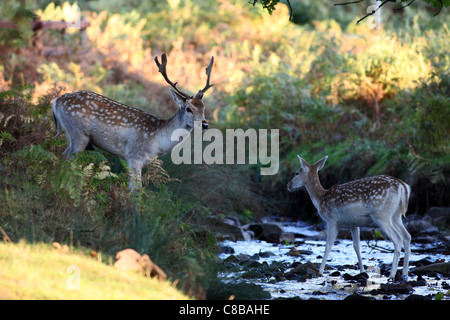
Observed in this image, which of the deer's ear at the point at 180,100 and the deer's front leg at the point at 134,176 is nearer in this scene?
the deer's front leg at the point at 134,176

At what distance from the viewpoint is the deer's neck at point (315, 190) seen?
967 centimetres

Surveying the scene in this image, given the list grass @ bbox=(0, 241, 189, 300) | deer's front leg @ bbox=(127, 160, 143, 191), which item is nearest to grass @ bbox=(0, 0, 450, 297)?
deer's front leg @ bbox=(127, 160, 143, 191)

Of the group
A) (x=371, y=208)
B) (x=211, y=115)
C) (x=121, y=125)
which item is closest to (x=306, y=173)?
(x=371, y=208)

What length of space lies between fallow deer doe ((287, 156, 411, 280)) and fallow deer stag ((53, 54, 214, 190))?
76.3 inches

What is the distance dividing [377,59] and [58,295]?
11829 mm

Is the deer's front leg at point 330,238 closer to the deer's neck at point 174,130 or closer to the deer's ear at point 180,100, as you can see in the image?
the deer's neck at point 174,130

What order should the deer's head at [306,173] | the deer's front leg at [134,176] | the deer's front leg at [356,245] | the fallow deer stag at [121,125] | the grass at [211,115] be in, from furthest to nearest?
the deer's head at [306,173] < the fallow deer stag at [121,125] < the deer's front leg at [356,245] < the deer's front leg at [134,176] < the grass at [211,115]

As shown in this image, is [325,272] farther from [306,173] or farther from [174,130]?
[174,130]

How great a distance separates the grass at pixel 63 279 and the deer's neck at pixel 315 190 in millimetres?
3727

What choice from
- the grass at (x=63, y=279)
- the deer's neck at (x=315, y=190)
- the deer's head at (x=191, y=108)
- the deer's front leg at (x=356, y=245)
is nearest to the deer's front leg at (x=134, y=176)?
the deer's head at (x=191, y=108)

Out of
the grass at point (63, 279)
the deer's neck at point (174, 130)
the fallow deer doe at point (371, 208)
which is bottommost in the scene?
the grass at point (63, 279)

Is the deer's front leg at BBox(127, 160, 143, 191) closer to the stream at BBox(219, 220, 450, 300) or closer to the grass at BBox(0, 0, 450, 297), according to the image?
the grass at BBox(0, 0, 450, 297)

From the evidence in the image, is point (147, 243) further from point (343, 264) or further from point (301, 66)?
point (301, 66)
